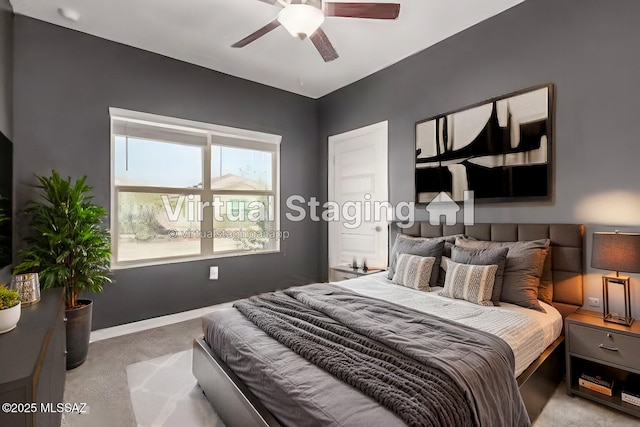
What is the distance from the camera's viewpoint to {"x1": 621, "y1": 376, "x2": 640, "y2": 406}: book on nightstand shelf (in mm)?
1904

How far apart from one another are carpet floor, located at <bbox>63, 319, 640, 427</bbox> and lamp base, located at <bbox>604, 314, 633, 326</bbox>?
550 millimetres

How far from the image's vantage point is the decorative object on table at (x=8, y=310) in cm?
146

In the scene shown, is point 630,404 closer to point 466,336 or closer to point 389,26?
point 466,336

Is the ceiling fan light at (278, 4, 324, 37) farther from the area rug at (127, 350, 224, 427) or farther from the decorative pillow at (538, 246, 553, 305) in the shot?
the area rug at (127, 350, 224, 427)

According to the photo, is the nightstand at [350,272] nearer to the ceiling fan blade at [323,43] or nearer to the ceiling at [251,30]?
the ceiling fan blade at [323,43]

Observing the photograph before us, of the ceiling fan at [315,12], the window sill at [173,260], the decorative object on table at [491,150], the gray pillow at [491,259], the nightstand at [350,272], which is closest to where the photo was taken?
the ceiling fan at [315,12]

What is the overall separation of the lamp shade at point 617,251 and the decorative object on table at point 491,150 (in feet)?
1.97

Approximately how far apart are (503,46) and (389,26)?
104 cm

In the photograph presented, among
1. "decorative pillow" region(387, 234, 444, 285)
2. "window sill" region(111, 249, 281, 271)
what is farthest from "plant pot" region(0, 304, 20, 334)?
"decorative pillow" region(387, 234, 444, 285)

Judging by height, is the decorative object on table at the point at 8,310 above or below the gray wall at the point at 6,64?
below

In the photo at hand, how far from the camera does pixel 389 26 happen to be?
3.00 m

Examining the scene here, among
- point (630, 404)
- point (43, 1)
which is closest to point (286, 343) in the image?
point (630, 404)

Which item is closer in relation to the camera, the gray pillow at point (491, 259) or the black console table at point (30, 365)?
the black console table at point (30, 365)

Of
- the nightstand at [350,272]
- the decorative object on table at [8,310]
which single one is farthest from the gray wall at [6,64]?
the nightstand at [350,272]
